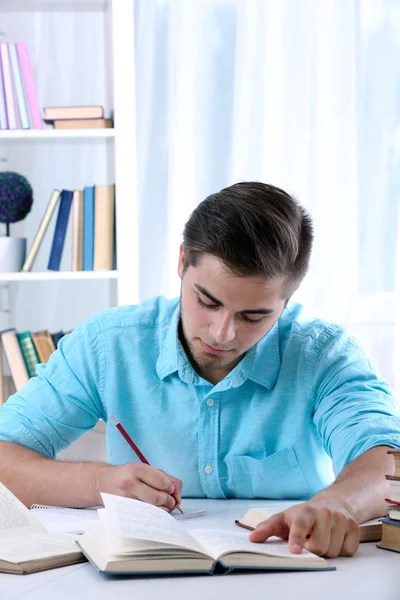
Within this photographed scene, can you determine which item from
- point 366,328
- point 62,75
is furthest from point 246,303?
point 62,75

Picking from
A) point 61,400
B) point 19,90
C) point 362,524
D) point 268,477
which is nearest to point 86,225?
point 19,90

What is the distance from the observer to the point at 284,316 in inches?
70.6

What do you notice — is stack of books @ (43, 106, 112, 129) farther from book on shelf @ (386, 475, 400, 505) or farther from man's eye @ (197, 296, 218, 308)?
book on shelf @ (386, 475, 400, 505)

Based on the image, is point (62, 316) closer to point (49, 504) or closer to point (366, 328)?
point (366, 328)

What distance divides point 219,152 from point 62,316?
0.77 meters

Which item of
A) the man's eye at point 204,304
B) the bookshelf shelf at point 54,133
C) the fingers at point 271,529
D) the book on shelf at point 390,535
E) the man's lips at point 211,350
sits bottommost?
the book on shelf at point 390,535

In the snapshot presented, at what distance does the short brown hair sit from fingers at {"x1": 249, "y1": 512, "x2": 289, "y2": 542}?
1.63 ft

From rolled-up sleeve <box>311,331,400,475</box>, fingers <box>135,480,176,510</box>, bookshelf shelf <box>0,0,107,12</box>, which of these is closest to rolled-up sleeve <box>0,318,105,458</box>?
fingers <box>135,480,176,510</box>

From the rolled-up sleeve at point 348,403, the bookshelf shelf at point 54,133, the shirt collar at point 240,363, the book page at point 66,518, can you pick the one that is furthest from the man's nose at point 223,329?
the bookshelf shelf at point 54,133

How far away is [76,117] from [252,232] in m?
1.29

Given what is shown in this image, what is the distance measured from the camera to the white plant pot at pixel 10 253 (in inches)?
103

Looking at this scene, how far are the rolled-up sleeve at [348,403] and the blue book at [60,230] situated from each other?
1213mm

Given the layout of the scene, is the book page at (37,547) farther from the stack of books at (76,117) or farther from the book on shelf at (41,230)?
the stack of books at (76,117)

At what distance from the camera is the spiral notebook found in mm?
1295
